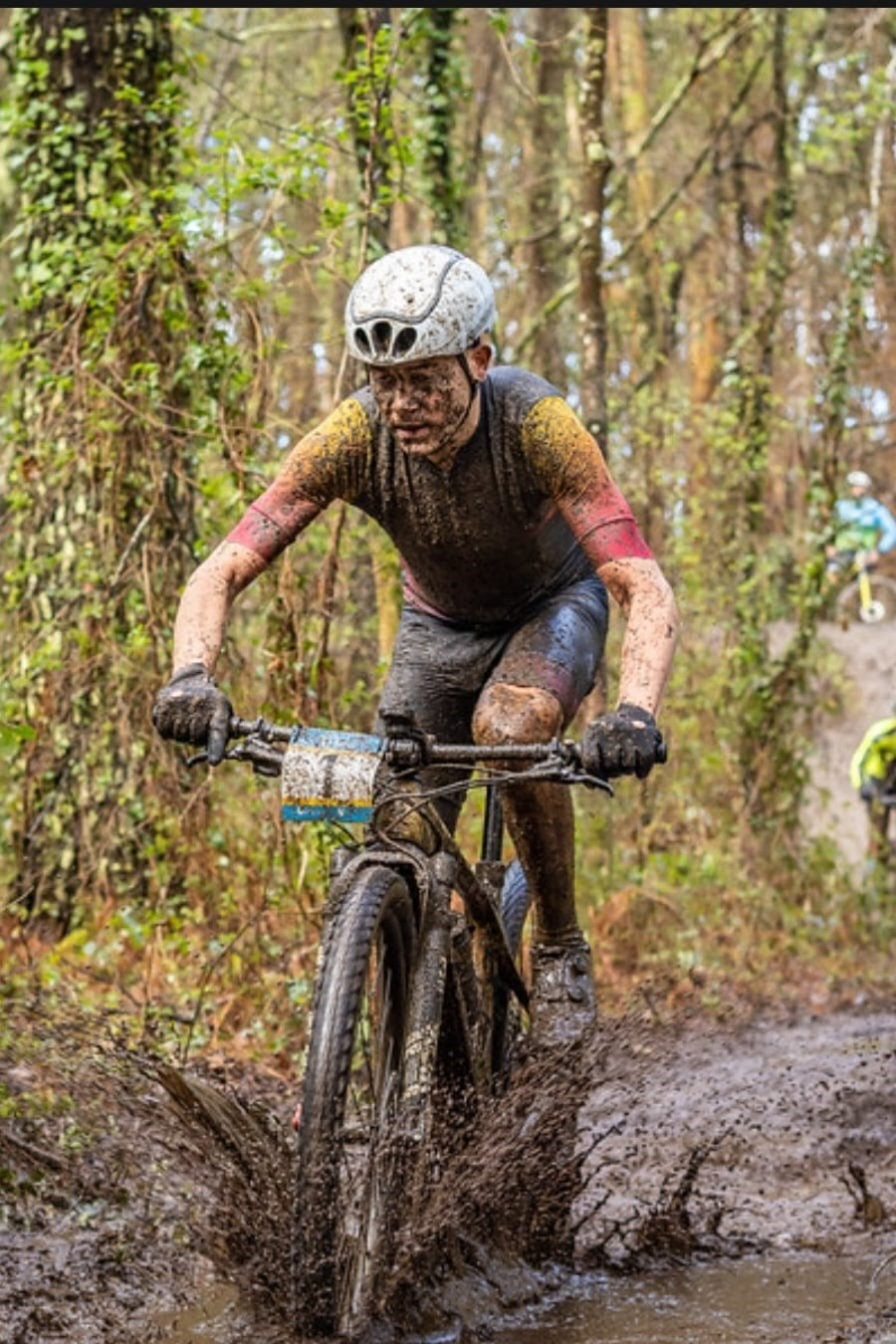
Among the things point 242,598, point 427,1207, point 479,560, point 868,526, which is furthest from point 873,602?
Answer: point 427,1207

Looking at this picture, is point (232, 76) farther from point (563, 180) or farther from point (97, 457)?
point (97, 457)

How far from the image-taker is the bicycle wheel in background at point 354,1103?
389 cm

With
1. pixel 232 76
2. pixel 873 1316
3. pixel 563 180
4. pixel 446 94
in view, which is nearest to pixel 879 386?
pixel 563 180

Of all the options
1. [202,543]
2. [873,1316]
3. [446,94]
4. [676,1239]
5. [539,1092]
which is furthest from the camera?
[446,94]

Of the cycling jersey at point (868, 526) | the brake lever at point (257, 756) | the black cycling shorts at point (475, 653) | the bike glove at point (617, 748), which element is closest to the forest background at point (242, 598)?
the black cycling shorts at point (475, 653)

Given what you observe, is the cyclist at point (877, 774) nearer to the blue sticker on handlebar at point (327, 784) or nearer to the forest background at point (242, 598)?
the forest background at point (242, 598)

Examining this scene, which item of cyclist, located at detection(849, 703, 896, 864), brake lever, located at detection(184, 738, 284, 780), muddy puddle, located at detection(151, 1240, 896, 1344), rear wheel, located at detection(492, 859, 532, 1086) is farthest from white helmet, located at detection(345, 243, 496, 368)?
Result: cyclist, located at detection(849, 703, 896, 864)

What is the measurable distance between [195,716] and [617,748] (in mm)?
931

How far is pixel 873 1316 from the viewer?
4684 millimetres

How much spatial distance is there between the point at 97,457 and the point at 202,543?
0.70m

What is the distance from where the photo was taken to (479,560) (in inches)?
207

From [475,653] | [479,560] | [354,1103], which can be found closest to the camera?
[354,1103]

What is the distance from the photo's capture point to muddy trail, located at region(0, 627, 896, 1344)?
173 inches

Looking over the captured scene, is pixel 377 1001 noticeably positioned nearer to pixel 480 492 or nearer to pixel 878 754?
pixel 480 492
